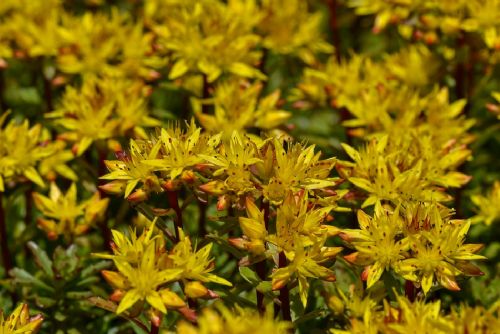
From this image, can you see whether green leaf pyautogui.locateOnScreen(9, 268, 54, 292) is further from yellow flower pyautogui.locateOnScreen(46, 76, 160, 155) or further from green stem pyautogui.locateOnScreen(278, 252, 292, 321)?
green stem pyautogui.locateOnScreen(278, 252, 292, 321)

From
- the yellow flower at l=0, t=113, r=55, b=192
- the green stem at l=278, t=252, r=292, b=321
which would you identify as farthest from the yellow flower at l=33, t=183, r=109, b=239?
the green stem at l=278, t=252, r=292, b=321

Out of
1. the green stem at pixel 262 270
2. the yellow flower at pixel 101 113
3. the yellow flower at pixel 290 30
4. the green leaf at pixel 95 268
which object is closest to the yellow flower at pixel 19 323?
the green leaf at pixel 95 268

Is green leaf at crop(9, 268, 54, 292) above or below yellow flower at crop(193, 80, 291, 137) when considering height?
below

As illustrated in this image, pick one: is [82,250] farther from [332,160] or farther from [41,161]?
[332,160]

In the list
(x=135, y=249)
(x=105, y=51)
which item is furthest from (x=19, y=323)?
(x=105, y=51)

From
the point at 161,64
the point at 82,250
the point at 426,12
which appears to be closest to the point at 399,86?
the point at 426,12

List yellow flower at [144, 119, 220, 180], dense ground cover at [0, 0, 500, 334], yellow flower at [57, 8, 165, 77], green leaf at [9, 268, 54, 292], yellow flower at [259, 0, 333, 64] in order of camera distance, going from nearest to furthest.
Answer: dense ground cover at [0, 0, 500, 334], yellow flower at [144, 119, 220, 180], green leaf at [9, 268, 54, 292], yellow flower at [57, 8, 165, 77], yellow flower at [259, 0, 333, 64]

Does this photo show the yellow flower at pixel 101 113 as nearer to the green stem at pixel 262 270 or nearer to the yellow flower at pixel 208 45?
the yellow flower at pixel 208 45
